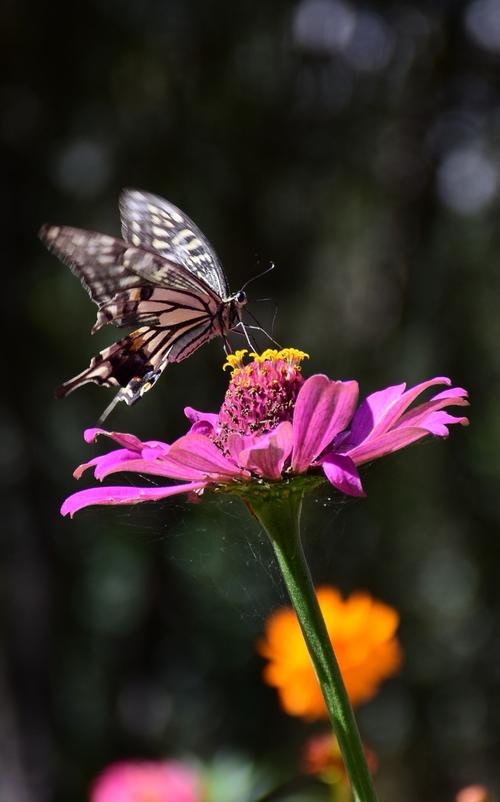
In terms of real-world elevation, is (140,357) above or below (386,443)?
above

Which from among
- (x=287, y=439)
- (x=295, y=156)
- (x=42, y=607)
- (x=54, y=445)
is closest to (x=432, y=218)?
(x=295, y=156)

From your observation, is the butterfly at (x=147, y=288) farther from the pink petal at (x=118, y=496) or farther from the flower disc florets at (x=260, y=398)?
the pink petal at (x=118, y=496)

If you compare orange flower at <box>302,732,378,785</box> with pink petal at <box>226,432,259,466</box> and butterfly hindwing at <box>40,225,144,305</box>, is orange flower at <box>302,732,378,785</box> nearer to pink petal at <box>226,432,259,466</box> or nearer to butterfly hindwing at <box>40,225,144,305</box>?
pink petal at <box>226,432,259,466</box>

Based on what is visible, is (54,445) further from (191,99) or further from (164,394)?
(191,99)

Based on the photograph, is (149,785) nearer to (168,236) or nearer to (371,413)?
(371,413)

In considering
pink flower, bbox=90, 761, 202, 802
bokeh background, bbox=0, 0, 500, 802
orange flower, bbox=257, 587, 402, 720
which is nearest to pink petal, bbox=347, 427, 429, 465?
pink flower, bbox=90, 761, 202, 802

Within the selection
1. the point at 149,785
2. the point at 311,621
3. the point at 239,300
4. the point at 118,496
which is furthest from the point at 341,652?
the point at 311,621

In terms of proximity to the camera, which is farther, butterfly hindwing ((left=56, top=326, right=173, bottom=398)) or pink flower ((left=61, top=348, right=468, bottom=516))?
butterfly hindwing ((left=56, top=326, right=173, bottom=398))
